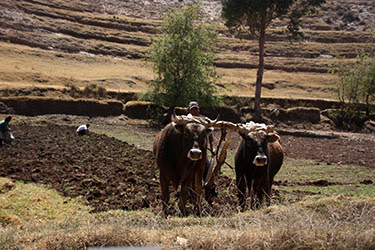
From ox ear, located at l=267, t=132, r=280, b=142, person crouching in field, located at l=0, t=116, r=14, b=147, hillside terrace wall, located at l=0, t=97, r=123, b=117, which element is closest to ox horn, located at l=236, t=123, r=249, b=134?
ox ear, located at l=267, t=132, r=280, b=142

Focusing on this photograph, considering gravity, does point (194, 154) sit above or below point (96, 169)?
above

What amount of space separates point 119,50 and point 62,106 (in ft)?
148

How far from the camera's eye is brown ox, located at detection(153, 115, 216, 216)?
7424mm

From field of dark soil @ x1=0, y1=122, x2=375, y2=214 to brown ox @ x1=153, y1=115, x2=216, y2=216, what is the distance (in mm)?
644

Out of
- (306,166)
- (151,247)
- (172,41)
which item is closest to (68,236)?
(151,247)

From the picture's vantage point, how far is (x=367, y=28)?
10856 cm

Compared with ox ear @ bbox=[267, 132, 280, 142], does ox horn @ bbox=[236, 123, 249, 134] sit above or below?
above

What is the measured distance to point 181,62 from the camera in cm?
3275

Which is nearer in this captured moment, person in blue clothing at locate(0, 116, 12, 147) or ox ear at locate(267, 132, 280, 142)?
ox ear at locate(267, 132, 280, 142)

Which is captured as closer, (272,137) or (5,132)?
(272,137)

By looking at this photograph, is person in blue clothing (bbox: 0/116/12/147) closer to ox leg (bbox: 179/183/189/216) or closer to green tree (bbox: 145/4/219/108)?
ox leg (bbox: 179/183/189/216)

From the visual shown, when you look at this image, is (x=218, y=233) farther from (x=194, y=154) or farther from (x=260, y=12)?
(x=260, y=12)

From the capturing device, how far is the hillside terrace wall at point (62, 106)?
1155 inches

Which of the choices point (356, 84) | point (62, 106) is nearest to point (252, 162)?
point (62, 106)
